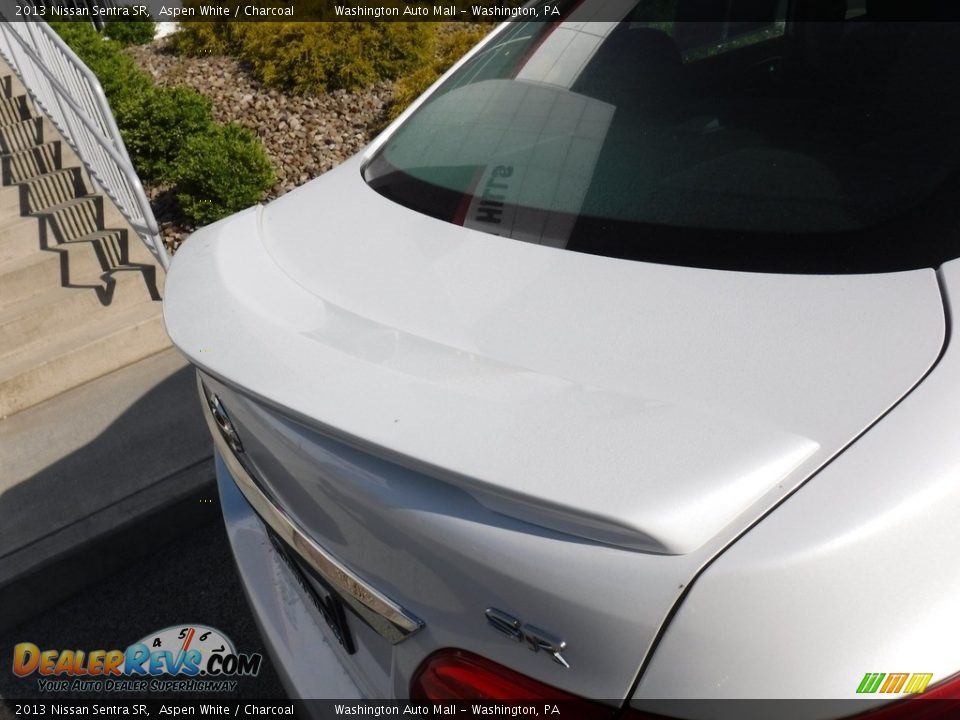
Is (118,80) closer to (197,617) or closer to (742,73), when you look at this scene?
(197,617)

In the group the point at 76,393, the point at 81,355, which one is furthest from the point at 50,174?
the point at 76,393

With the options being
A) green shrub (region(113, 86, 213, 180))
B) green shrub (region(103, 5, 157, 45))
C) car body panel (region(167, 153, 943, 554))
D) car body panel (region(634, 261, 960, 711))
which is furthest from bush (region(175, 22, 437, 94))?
car body panel (region(634, 261, 960, 711))

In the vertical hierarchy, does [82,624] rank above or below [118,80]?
below

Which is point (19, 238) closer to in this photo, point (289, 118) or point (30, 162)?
point (30, 162)

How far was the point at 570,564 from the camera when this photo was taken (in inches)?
38.9

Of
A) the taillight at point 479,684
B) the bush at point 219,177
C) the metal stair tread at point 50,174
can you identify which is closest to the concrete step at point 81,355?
the bush at point 219,177

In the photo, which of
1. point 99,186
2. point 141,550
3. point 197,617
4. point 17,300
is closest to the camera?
point 197,617

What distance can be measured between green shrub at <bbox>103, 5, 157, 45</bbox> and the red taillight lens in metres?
9.08

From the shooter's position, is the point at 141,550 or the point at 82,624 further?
the point at 141,550

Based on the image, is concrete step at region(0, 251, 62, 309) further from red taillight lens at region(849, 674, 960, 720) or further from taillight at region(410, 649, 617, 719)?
red taillight lens at region(849, 674, 960, 720)

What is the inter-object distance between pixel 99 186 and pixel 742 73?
183 inches

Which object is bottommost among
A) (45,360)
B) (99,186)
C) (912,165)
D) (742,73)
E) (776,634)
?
(45,360)

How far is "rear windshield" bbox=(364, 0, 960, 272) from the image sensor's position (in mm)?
1373

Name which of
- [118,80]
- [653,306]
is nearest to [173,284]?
[653,306]
